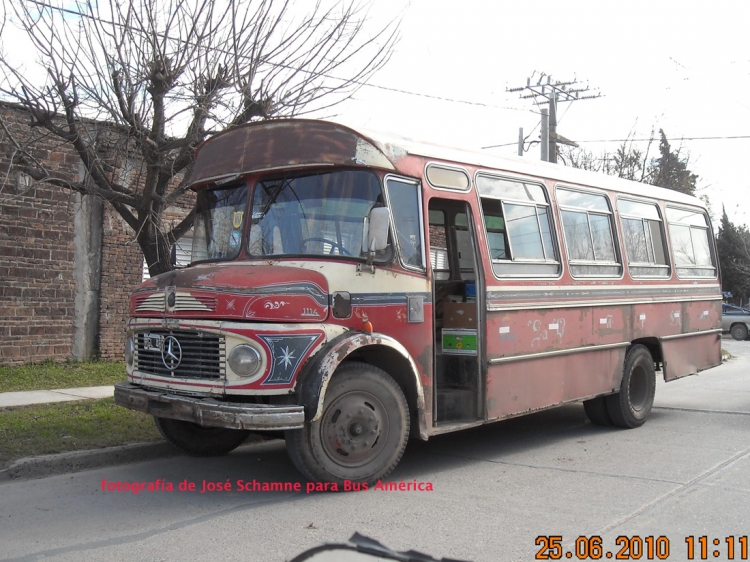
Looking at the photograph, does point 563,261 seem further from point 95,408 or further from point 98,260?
point 98,260

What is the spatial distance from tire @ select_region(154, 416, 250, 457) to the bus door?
212 centimetres

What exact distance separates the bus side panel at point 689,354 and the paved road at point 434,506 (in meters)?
1.65

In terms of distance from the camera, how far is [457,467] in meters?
7.16

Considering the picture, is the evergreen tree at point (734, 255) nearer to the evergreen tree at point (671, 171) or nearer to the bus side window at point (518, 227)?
the evergreen tree at point (671, 171)

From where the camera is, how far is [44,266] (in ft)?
41.0

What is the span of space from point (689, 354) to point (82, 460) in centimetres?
787

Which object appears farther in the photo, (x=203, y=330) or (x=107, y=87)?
(x=107, y=87)

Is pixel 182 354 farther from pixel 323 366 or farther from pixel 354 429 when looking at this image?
pixel 354 429

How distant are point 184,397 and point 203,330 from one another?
555 millimetres

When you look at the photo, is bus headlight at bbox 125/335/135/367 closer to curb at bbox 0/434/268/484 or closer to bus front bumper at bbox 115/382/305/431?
bus front bumper at bbox 115/382/305/431

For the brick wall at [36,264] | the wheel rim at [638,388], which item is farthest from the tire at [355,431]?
the brick wall at [36,264]

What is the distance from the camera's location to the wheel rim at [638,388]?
9.49 meters

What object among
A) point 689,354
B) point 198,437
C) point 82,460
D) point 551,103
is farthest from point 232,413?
point 551,103

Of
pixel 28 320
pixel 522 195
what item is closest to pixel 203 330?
pixel 522 195
